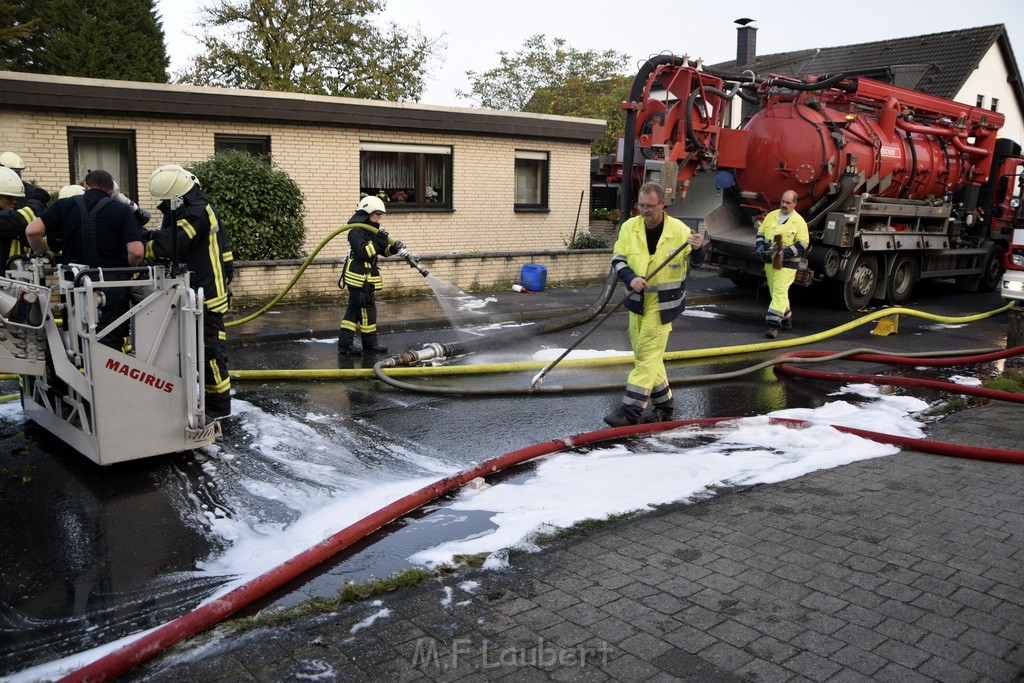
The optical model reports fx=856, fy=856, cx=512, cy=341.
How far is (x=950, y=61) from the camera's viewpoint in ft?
95.5

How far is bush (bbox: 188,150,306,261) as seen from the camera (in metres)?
12.2

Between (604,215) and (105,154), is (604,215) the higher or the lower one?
the lower one

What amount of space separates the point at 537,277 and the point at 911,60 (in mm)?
21658

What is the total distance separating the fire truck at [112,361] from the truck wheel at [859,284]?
10.8m

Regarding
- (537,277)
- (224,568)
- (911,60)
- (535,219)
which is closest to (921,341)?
(537,277)

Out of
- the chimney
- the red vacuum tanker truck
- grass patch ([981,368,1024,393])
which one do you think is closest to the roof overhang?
the red vacuum tanker truck

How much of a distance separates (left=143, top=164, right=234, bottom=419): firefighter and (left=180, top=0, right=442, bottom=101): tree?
18.2 m

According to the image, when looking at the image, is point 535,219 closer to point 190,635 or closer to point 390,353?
point 390,353

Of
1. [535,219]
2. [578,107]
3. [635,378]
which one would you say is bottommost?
[635,378]

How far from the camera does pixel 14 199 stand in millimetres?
7387

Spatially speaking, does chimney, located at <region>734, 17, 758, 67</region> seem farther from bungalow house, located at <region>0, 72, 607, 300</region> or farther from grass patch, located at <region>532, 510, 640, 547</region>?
grass patch, located at <region>532, 510, 640, 547</region>

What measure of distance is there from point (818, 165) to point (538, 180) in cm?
647

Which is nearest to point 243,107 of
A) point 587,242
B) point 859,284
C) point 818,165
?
point 587,242

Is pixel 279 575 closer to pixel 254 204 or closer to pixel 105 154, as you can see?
pixel 254 204
